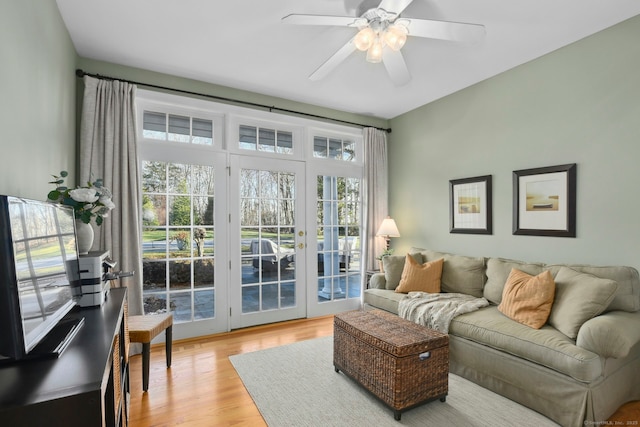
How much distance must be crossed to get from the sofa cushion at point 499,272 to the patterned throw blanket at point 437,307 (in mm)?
100

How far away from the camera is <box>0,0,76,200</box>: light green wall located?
1.42 metres

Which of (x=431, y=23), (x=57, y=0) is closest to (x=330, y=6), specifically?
(x=431, y=23)

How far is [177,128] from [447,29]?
8.87ft

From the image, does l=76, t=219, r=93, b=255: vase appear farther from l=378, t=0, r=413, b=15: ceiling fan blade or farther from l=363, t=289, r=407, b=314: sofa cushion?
l=363, t=289, r=407, b=314: sofa cushion

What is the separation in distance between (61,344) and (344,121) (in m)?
3.91

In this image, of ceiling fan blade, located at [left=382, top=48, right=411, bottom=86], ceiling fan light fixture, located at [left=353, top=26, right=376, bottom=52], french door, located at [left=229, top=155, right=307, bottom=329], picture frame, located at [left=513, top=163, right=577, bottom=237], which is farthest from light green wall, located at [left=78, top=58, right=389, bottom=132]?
picture frame, located at [left=513, top=163, right=577, bottom=237]

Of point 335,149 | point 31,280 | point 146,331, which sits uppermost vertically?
point 335,149

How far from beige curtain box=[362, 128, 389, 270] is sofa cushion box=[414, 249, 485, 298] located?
3.74 feet

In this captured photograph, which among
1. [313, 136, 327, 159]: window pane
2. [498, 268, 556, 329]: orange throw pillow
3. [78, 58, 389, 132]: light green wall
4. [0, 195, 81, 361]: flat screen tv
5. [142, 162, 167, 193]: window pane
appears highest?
[78, 58, 389, 132]: light green wall

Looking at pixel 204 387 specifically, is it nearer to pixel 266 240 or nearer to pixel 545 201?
pixel 266 240

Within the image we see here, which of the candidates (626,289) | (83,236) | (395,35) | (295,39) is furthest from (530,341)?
(83,236)

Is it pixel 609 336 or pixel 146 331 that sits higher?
pixel 609 336

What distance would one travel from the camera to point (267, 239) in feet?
12.9

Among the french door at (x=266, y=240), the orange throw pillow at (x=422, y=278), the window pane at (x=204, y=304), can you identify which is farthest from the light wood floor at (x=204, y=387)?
the orange throw pillow at (x=422, y=278)
